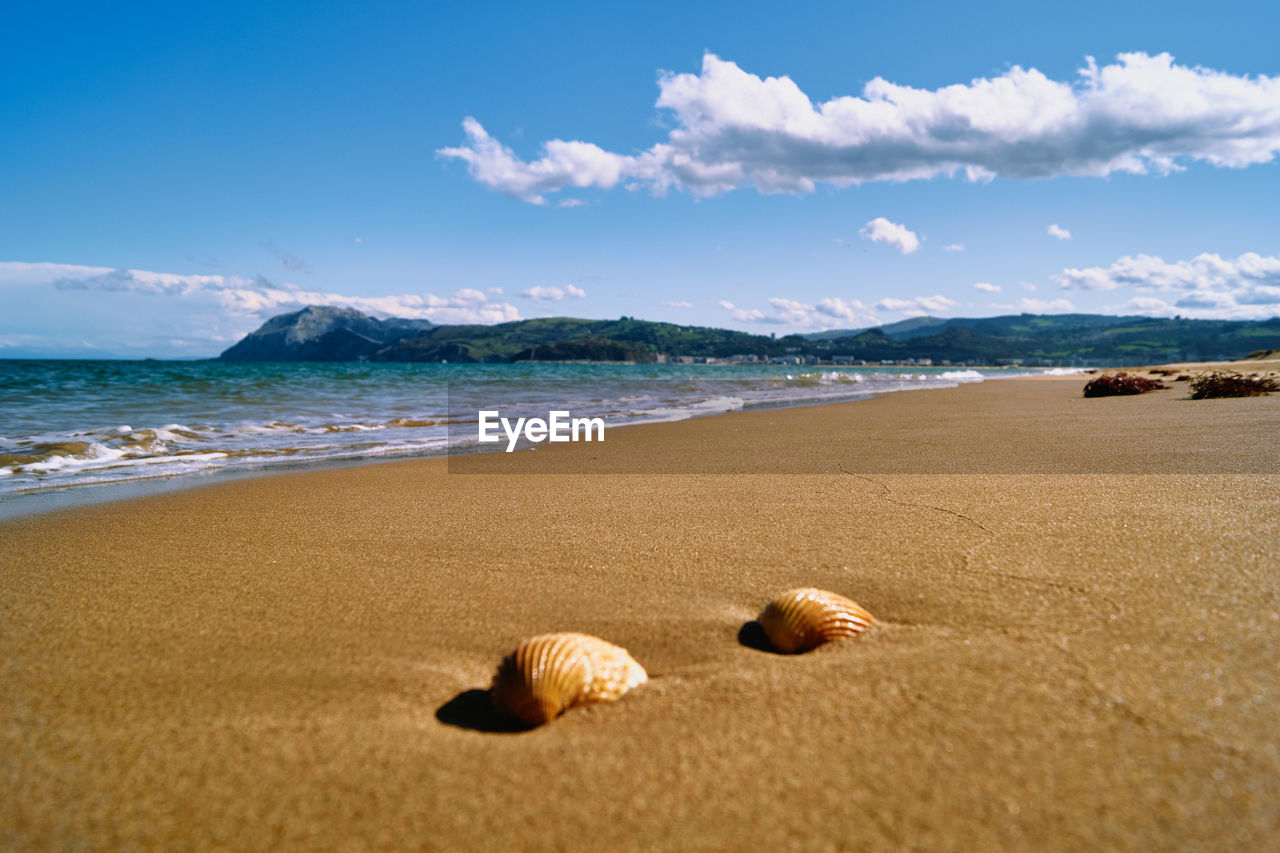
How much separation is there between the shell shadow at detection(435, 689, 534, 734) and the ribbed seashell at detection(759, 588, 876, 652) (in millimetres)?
949

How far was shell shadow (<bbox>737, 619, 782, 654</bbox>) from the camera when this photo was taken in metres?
2.38

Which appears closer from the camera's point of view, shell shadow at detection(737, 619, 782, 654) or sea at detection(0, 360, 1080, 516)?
shell shadow at detection(737, 619, 782, 654)

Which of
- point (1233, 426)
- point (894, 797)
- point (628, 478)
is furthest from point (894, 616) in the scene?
point (1233, 426)

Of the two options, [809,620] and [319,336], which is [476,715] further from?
[319,336]

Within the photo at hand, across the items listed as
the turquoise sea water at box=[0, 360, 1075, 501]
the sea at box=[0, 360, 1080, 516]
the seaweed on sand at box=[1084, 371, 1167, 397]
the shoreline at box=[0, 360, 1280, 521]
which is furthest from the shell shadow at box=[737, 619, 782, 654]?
the seaweed on sand at box=[1084, 371, 1167, 397]

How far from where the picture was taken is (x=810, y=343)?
115 metres

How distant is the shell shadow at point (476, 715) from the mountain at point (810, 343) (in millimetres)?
86129

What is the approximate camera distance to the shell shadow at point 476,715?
194 centimetres

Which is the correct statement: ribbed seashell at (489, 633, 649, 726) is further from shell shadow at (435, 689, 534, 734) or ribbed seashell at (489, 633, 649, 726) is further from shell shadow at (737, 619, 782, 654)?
shell shadow at (737, 619, 782, 654)

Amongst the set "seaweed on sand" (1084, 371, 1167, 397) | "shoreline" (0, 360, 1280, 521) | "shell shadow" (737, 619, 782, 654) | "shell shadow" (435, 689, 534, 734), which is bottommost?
"shell shadow" (435, 689, 534, 734)

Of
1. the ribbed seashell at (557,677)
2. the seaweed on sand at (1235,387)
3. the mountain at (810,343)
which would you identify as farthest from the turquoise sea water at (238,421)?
the mountain at (810,343)

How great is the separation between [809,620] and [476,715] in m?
1.18

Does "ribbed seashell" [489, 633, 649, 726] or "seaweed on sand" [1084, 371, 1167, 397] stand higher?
"seaweed on sand" [1084, 371, 1167, 397]

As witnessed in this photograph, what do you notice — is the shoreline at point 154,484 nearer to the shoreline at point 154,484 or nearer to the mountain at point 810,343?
the shoreline at point 154,484
